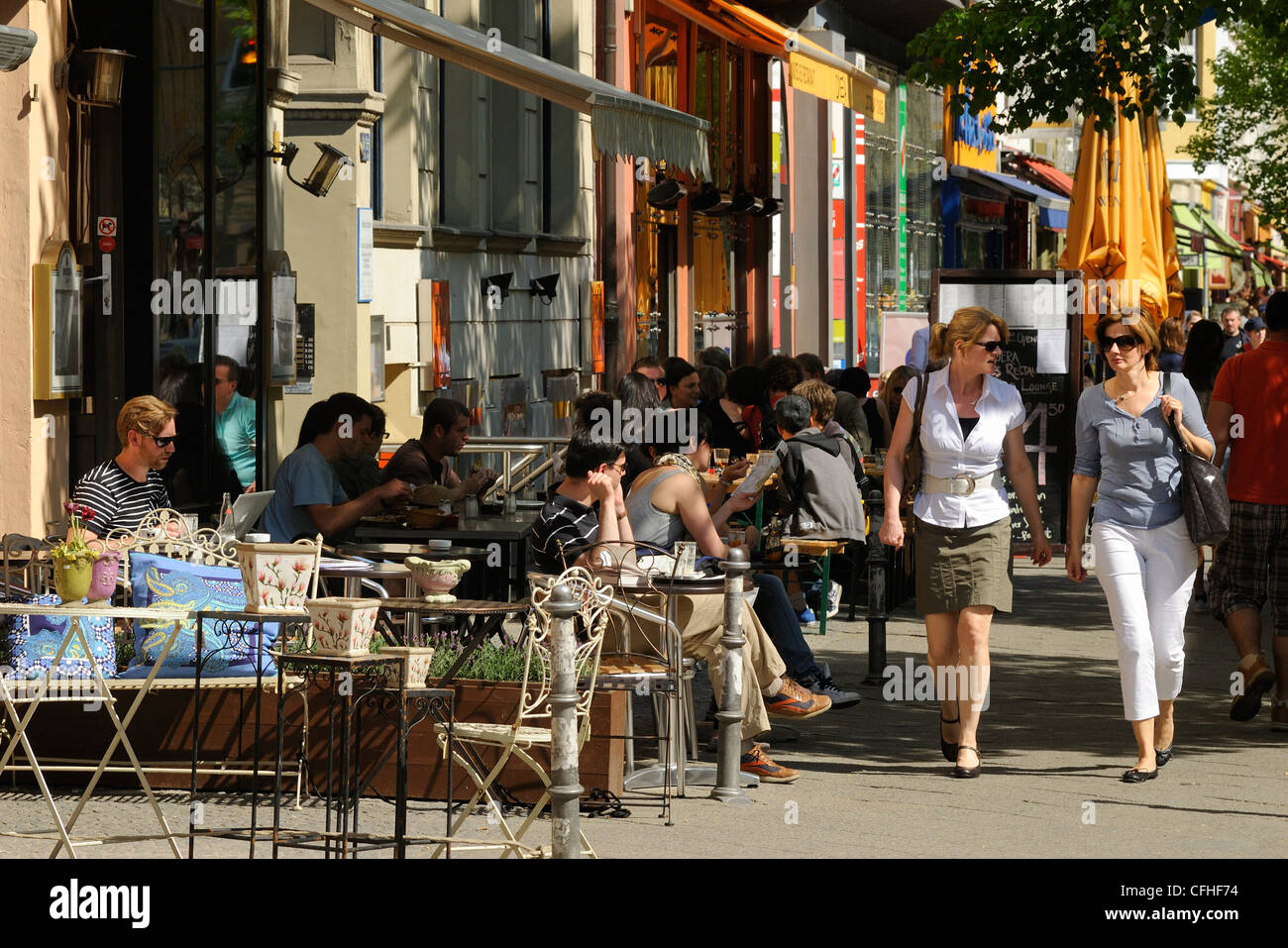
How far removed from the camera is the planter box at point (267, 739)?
762 centimetres

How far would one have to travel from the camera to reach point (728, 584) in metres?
7.82

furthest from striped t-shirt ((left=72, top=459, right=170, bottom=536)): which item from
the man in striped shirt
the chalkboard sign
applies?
the chalkboard sign

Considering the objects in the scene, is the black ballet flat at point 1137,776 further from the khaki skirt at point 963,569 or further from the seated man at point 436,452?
the seated man at point 436,452

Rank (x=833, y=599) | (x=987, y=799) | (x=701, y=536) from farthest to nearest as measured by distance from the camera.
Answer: (x=833, y=599) → (x=701, y=536) → (x=987, y=799)

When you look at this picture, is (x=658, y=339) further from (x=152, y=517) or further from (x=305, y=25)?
(x=152, y=517)

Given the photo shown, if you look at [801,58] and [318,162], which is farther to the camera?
[801,58]

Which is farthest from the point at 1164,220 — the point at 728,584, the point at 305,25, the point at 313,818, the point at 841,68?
the point at 313,818

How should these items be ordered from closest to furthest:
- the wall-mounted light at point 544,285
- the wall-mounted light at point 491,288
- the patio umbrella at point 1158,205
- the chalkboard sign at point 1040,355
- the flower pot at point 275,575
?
the flower pot at point 275,575 → the chalkboard sign at point 1040,355 → the patio umbrella at point 1158,205 → the wall-mounted light at point 491,288 → the wall-mounted light at point 544,285

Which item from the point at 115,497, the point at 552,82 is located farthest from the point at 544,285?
the point at 115,497

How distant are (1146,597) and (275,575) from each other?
12.3ft

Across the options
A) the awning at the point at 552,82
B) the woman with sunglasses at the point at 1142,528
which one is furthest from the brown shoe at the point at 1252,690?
the awning at the point at 552,82

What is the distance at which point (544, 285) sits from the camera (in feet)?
61.0

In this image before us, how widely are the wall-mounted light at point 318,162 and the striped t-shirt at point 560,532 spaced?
17.7 ft

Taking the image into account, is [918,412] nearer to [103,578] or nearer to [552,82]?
[552,82]
